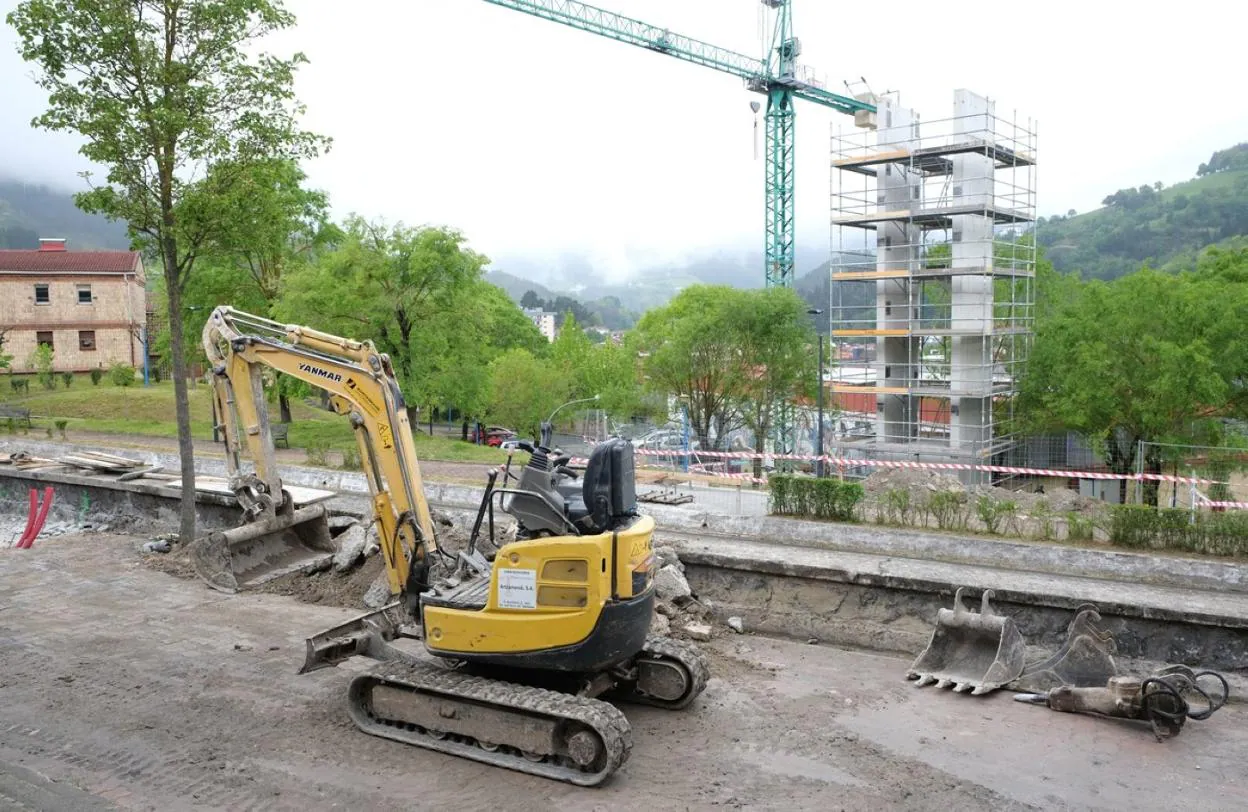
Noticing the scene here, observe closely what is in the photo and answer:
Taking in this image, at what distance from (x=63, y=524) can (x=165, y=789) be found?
12.1 m

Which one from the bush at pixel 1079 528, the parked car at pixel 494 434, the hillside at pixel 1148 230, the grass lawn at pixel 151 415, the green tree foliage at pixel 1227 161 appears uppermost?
the green tree foliage at pixel 1227 161

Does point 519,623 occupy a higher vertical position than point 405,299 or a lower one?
lower

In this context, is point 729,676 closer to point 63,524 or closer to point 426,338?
point 63,524

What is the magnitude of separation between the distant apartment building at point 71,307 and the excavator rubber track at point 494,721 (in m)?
41.8

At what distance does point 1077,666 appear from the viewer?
31.0 ft

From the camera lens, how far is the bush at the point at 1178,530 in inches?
517

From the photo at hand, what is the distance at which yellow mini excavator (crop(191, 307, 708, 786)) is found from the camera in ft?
24.9

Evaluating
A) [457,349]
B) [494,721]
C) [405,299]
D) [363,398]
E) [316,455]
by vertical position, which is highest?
[405,299]

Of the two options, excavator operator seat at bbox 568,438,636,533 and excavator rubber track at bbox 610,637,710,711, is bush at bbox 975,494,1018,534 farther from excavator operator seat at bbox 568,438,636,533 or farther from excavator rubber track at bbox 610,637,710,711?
excavator operator seat at bbox 568,438,636,533

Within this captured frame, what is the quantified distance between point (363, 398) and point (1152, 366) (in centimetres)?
2155

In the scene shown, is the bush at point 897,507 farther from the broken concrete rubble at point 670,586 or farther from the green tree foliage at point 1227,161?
the green tree foliage at point 1227,161

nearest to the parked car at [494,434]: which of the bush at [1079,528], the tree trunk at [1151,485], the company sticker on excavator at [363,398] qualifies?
the tree trunk at [1151,485]

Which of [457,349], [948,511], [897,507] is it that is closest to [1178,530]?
[948,511]

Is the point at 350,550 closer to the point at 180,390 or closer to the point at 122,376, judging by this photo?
the point at 180,390
